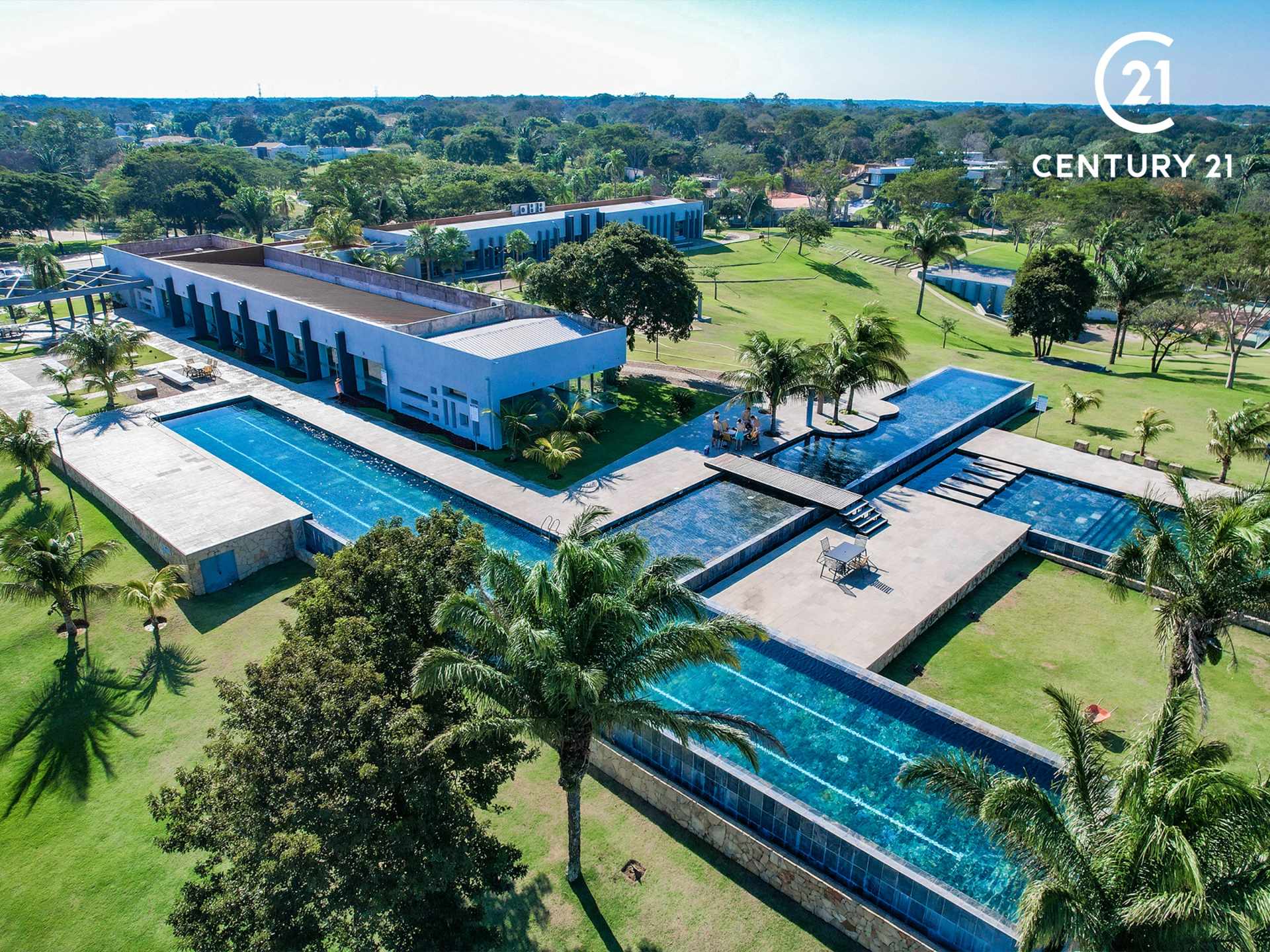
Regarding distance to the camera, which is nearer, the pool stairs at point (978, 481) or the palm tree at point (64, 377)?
the pool stairs at point (978, 481)

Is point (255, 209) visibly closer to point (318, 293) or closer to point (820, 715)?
point (318, 293)

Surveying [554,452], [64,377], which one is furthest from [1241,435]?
[64,377]

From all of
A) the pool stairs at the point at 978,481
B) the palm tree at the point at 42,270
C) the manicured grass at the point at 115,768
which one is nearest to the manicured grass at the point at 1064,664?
the pool stairs at the point at 978,481

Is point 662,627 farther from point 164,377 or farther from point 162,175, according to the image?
point 162,175

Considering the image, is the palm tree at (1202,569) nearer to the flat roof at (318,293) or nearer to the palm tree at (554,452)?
the palm tree at (554,452)

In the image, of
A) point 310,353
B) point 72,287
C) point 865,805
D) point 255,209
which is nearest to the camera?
point 865,805

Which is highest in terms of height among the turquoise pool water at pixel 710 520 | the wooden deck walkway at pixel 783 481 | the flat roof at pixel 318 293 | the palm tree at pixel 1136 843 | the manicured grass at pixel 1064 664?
the flat roof at pixel 318 293
